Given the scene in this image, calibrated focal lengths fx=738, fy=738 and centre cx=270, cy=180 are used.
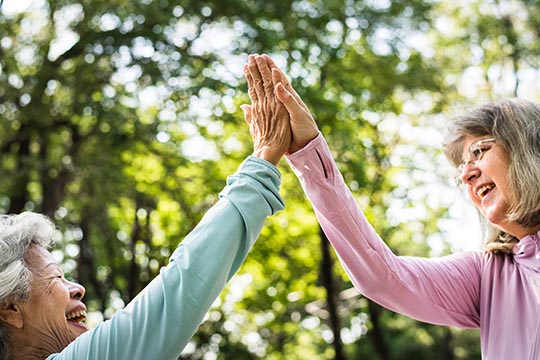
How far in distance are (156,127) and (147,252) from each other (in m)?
4.09

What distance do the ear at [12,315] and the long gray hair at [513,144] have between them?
4.52 feet

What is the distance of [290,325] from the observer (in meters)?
15.1

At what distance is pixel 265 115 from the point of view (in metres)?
2.07

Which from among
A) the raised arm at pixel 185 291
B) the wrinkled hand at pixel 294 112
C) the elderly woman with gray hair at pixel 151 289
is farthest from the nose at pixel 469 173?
the raised arm at pixel 185 291

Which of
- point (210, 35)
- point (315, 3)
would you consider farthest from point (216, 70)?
point (315, 3)

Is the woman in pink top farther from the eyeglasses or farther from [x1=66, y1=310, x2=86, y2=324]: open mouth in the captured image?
[x1=66, y1=310, x2=86, y2=324]: open mouth

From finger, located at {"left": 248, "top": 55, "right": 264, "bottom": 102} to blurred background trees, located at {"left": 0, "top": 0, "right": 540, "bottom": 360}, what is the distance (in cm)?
423

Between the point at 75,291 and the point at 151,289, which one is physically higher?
the point at 151,289

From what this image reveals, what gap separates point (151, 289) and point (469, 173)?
3.47 ft

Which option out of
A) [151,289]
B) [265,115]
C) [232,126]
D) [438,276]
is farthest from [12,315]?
[232,126]

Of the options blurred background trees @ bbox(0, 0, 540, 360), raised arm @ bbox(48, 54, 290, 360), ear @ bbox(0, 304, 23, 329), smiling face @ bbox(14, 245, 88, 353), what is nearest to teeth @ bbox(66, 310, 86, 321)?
smiling face @ bbox(14, 245, 88, 353)

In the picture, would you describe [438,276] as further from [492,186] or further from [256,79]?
[256,79]

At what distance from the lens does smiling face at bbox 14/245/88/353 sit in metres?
1.90

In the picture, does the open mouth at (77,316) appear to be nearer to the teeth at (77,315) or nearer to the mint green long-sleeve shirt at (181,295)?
the teeth at (77,315)
